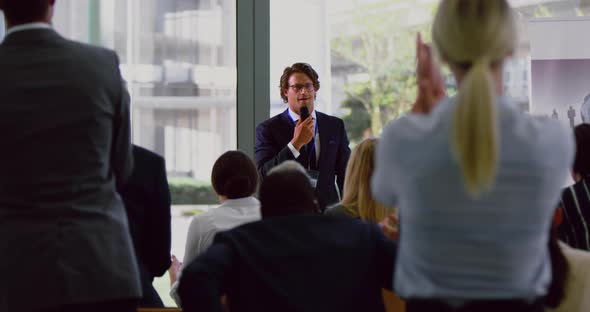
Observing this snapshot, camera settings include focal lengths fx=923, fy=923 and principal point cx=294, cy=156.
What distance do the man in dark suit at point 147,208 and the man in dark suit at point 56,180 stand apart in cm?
88

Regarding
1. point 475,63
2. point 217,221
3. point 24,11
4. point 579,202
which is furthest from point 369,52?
point 475,63

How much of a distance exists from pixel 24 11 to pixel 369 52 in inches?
166

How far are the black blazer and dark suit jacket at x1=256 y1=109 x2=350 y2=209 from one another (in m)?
2.10

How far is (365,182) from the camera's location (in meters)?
3.70

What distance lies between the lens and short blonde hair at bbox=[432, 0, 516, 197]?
1.78 m

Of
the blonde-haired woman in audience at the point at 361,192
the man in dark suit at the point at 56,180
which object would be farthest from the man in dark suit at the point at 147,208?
the man in dark suit at the point at 56,180

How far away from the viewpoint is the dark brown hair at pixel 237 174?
369 centimetres

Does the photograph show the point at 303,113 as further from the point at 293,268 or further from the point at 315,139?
the point at 293,268

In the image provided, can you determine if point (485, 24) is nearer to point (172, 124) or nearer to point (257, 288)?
point (257, 288)

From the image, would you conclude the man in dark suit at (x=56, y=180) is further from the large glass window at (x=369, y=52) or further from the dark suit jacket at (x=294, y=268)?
the large glass window at (x=369, y=52)

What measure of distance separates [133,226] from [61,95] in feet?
3.42

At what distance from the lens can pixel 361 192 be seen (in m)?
3.68

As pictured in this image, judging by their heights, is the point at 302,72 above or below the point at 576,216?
above

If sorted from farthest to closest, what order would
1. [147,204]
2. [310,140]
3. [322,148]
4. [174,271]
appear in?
[322,148], [310,140], [174,271], [147,204]
